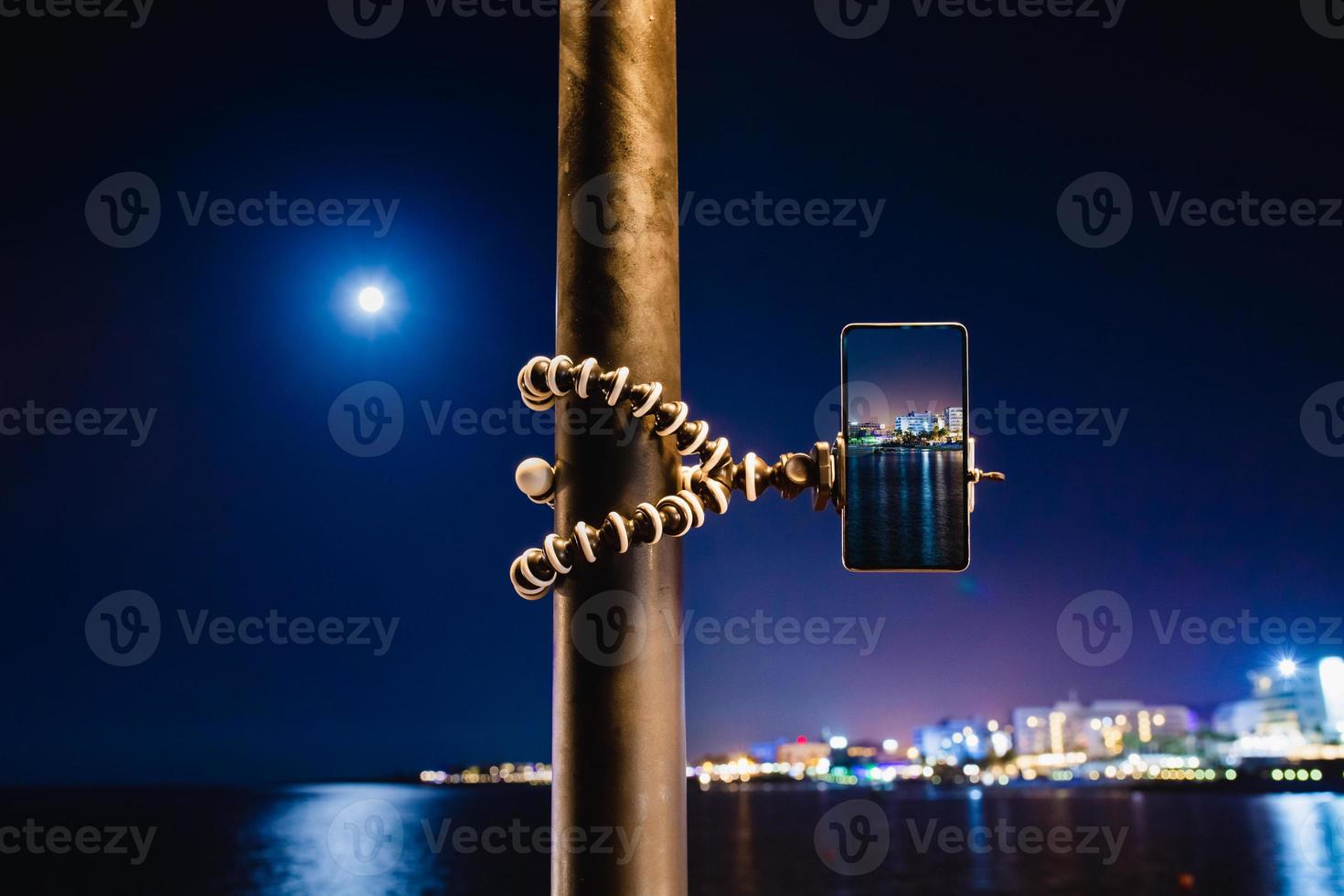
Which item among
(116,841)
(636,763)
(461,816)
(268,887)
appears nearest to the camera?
(636,763)

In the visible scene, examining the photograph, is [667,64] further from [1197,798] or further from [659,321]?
[1197,798]

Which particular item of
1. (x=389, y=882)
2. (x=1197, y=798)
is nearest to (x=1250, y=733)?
(x=1197, y=798)
